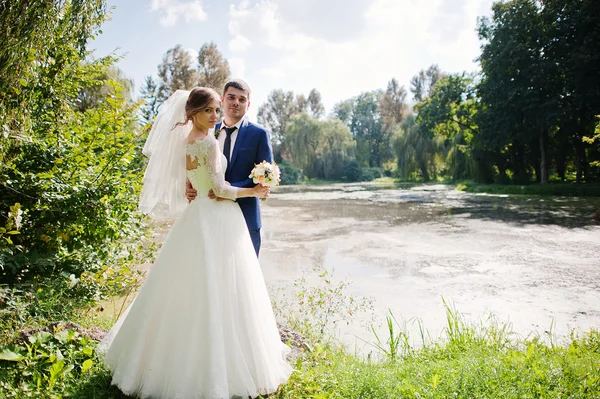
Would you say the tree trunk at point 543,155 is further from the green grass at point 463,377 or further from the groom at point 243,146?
the groom at point 243,146

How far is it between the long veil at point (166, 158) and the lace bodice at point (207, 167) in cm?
25

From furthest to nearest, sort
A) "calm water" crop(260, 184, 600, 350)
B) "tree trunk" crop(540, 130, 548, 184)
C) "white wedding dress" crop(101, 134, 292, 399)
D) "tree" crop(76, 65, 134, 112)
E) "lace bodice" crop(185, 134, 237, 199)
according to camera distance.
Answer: "tree trunk" crop(540, 130, 548, 184), "tree" crop(76, 65, 134, 112), "calm water" crop(260, 184, 600, 350), "lace bodice" crop(185, 134, 237, 199), "white wedding dress" crop(101, 134, 292, 399)

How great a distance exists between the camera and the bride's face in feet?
8.01

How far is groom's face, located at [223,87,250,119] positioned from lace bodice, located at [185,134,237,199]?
0.32m

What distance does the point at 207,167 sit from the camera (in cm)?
242

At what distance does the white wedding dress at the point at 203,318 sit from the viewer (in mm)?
2111

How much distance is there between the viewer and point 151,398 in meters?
2.12

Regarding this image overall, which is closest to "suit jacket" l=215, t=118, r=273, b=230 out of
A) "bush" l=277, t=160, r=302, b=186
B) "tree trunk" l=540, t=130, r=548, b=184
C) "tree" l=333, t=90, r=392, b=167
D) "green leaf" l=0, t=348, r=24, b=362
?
"green leaf" l=0, t=348, r=24, b=362

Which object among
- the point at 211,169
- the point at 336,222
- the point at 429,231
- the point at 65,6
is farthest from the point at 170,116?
the point at 336,222

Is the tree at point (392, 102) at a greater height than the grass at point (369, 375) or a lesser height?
greater

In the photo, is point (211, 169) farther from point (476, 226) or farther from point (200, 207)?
point (476, 226)

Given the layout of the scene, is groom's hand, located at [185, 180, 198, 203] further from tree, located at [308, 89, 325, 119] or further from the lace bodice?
tree, located at [308, 89, 325, 119]

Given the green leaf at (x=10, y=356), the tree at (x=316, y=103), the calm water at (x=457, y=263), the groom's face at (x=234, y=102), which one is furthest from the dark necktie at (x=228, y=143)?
the tree at (x=316, y=103)

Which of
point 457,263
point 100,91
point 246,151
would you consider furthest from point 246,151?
point 100,91
